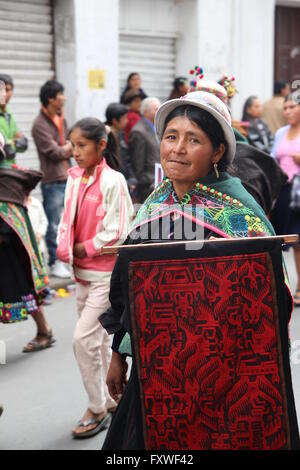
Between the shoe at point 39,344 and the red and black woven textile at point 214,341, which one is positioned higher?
→ the red and black woven textile at point 214,341

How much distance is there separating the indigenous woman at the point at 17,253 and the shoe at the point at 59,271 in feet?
8.46

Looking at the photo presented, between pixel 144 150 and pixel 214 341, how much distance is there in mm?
6701

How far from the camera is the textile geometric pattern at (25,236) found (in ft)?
17.7

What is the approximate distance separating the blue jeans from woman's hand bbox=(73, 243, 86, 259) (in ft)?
Result: 12.9

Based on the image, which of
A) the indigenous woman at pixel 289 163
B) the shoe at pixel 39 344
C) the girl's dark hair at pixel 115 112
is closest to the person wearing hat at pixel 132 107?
the girl's dark hair at pixel 115 112

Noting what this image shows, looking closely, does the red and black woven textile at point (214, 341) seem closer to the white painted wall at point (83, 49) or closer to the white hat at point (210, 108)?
the white hat at point (210, 108)

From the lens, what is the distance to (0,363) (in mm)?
5699

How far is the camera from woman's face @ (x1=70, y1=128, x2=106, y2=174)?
4.58m

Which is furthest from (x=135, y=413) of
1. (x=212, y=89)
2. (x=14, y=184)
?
(x=14, y=184)

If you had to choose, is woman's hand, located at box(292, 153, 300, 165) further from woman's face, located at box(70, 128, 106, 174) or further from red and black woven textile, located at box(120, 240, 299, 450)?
red and black woven textile, located at box(120, 240, 299, 450)

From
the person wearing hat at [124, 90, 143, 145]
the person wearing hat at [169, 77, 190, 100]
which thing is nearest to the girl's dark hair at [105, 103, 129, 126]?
the person wearing hat at [124, 90, 143, 145]

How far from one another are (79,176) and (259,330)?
2.31 meters

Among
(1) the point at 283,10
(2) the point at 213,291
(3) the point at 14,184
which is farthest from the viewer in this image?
(1) the point at 283,10

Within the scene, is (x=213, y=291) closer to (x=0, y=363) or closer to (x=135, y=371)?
(x=135, y=371)
